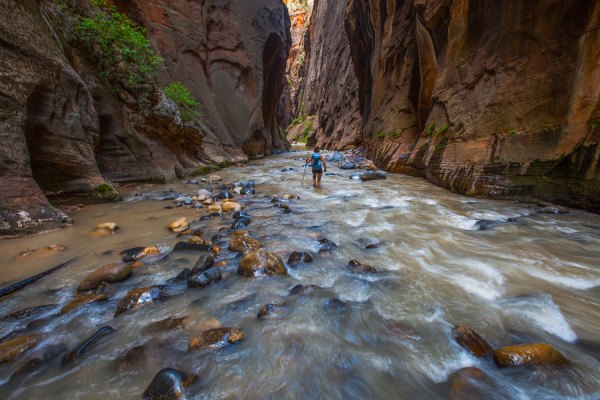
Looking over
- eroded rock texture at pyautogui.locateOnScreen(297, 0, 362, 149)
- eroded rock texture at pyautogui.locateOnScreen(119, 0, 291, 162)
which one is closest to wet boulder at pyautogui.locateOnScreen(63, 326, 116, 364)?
eroded rock texture at pyautogui.locateOnScreen(119, 0, 291, 162)

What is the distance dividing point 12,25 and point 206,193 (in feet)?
12.5

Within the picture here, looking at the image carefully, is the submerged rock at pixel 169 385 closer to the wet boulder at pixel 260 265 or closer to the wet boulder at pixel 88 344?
the wet boulder at pixel 88 344

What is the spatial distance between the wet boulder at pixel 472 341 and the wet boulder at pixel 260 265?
156 centimetres

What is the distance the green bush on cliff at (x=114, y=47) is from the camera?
6098 mm

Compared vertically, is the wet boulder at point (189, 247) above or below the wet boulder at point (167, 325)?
above

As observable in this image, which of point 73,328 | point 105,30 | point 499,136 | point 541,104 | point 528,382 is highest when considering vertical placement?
point 105,30

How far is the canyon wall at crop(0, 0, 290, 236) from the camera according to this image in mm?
3508

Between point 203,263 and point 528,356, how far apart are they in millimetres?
2729

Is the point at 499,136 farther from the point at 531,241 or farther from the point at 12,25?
the point at 12,25

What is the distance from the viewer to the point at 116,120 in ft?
21.3

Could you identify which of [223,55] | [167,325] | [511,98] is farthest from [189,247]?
[223,55]

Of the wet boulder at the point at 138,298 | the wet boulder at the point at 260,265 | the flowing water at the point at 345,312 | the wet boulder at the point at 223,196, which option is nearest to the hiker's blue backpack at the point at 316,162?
the wet boulder at the point at 223,196

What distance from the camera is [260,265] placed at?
107 inches

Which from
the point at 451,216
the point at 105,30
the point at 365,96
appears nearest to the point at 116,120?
the point at 105,30
